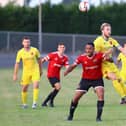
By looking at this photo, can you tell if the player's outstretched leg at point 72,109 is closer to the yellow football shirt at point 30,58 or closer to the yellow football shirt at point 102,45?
the yellow football shirt at point 102,45

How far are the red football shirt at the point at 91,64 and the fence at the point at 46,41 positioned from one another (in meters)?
32.7

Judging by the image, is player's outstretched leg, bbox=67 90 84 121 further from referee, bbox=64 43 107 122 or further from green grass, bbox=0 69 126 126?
green grass, bbox=0 69 126 126

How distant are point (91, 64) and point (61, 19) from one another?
4248 centimetres

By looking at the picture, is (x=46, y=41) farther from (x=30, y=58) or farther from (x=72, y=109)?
(x=72, y=109)

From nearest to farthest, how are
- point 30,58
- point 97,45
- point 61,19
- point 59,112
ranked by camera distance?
1. point 97,45
2. point 59,112
3. point 30,58
4. point 61,19

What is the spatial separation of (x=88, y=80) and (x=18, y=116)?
6.96 ft

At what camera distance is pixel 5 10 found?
5834 cm

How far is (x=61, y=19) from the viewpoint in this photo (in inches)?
2306

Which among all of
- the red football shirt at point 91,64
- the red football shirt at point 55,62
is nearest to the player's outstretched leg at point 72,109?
the red football shirt at point 91,64

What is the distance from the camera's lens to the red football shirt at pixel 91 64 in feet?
53.2

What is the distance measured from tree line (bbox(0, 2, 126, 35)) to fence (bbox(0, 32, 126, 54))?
6.93 meters

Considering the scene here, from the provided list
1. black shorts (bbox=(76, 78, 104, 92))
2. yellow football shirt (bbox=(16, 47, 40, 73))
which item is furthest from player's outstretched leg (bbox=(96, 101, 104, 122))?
yellow football shirt (bbox=(16, 47, 40, 73))

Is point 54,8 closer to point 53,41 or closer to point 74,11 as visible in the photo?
point 74,11

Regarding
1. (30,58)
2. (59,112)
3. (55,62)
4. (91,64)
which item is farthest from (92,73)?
(55,62)
